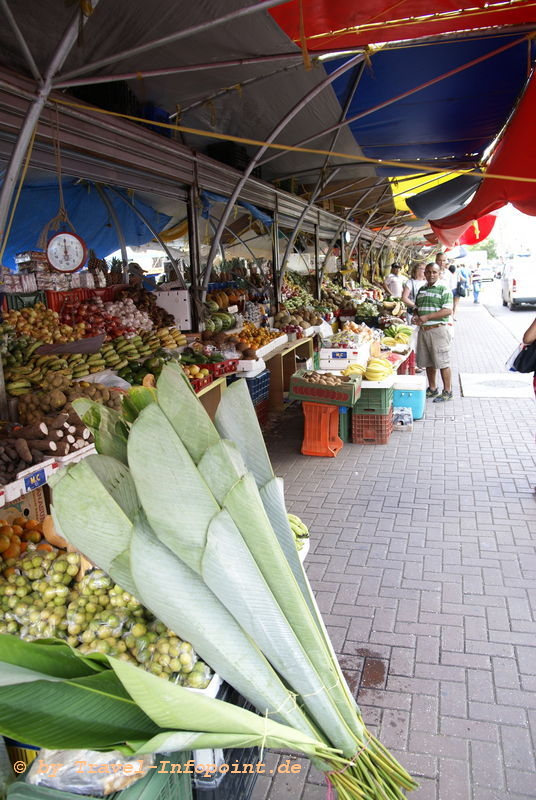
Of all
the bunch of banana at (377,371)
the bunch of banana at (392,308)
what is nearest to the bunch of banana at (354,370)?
the bunch of banana at (377,371)

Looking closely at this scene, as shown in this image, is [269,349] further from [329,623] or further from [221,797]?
[221,797]

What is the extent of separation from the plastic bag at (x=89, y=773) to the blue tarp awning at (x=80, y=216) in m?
7.72

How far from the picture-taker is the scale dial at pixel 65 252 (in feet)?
13.0

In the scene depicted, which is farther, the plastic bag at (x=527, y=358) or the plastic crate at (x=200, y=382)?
the plastic crate at (x=200, y=382)

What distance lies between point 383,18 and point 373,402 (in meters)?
4.10

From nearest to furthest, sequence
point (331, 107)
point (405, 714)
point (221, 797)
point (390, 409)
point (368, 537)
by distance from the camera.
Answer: point (221, 797)
point (405, 714)
point (368, 537)
point (331, 107)
point (390, 409)

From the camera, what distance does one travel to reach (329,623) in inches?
137

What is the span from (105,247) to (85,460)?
32.8ft

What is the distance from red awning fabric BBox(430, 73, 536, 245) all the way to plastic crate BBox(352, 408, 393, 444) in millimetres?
2774

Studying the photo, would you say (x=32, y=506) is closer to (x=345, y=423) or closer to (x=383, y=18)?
(x=383, y=18)

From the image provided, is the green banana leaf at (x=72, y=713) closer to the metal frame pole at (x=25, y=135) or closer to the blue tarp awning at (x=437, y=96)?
the metal frame pole at (x=25, y=135)

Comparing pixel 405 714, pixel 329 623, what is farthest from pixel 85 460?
pixel 329 623

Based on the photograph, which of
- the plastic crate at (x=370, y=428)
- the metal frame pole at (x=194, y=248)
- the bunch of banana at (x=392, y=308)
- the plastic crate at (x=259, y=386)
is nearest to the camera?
the metal frame pole at (x=194, y=248)

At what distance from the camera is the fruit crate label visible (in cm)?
336
